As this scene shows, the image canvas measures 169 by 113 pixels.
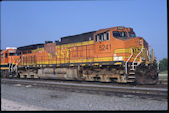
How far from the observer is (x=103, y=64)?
434 inches

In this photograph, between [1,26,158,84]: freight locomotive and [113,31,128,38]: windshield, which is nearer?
[1,26,158,84]: freight locomotive

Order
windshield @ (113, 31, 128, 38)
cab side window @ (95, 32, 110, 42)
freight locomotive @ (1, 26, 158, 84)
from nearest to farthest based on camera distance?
freight locomotive @ (1, 26, 158, 84) → windshield @ (113, 31, 128, 38) → cab side window @ (95, 32, 110, 42)

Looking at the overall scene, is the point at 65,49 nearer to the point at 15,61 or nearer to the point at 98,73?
the point at 98,73

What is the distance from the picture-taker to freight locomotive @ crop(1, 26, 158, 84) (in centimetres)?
1017

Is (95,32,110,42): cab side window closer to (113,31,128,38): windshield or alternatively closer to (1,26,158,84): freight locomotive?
(1,26,158,84): freight locomotive

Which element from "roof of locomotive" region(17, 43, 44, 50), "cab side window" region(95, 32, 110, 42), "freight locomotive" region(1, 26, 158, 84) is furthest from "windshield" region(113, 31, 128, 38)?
"roof of locomotive" region(17, 43, 44, 50)

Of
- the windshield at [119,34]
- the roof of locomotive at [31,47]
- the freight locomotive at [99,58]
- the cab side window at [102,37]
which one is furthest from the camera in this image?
the roof of locomotive at [31,47]

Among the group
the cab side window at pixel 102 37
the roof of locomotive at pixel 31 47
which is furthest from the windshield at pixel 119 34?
the roof of locomotive at pixel 31 47

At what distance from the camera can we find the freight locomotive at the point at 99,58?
10.2 meters

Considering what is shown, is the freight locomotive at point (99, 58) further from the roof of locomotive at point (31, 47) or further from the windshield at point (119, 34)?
the roof of locomotive at point (31, 47)

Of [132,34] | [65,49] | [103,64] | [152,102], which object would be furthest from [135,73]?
[65,49]

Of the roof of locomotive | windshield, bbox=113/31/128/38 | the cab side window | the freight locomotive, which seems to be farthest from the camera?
the roof of locomotive

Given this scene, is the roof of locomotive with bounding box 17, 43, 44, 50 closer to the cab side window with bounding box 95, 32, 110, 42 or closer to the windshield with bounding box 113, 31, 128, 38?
the cab side window with bounding box 95, 32, 110, 42

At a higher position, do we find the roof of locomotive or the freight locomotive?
the roof of locomotive
